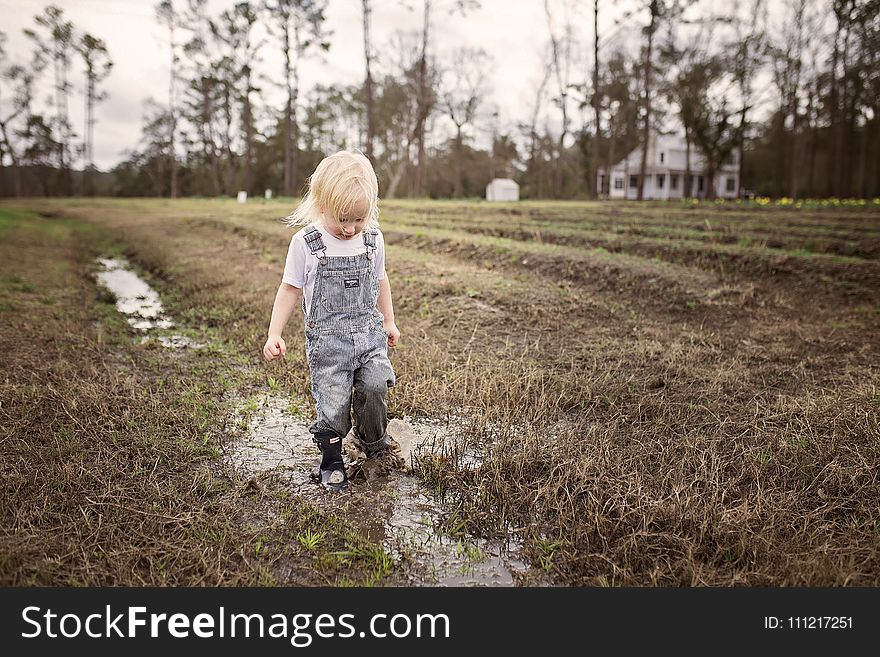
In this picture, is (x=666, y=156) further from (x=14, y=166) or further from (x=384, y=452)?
(x=384, y=452)

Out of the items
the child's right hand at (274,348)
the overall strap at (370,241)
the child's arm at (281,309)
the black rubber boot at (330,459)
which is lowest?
the black rubber boot at (330,459)

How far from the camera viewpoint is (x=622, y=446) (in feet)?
12.2

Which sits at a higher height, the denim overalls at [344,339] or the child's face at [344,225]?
the child's face at [344,225]

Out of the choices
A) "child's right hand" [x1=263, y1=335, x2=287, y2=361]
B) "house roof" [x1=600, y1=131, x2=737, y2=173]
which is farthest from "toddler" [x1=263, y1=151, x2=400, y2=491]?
"house roof" [x1=600, y1=131, x2=737, y2=173]

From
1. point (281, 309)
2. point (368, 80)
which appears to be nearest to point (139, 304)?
point (281, 309)

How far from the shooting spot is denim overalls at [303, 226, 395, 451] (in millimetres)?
3330

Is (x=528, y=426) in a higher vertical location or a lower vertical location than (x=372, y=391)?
lower

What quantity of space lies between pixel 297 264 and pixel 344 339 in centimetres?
44

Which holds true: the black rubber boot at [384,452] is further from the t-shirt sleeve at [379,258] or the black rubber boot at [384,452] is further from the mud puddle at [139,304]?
the mud puddle at [139,304]

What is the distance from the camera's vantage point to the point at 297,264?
129 inches

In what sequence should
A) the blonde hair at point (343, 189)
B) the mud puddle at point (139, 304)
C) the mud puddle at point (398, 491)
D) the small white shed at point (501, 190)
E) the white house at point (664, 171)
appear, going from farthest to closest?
1. the white house at point (664, 171)
2. the small white shed at point (501, 190)
3. the mud puddle at point (139, 304)
4. the blonde hair at point (343, 189)
5. the mud puddle at point (398, 491)

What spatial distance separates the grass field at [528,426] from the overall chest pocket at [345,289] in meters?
0.92

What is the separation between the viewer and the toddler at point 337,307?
126 inches

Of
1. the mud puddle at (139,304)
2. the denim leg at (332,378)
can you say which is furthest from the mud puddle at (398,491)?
the mud puddle at (139,304)
